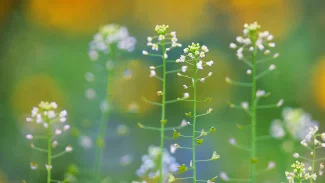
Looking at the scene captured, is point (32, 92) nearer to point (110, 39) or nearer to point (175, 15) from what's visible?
point (175, 15)

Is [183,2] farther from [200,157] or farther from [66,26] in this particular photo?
[200,157]

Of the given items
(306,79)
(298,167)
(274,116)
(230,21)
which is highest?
(230,21)

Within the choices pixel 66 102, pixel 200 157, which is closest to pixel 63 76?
pixel 66 102

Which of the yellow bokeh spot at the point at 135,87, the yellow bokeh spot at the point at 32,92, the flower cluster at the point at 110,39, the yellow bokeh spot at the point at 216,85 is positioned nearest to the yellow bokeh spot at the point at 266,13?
the yellow bokeh spot at the point at 216,85

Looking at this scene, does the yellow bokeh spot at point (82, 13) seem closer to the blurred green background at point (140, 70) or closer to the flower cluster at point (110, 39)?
the blurred green background at point (140, 70)

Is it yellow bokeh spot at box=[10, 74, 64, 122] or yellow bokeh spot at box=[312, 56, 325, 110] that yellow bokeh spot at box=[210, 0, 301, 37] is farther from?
yellow bokeh spot at box=[10, 74, 64, 122]

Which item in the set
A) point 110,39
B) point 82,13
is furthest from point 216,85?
point 110,39
